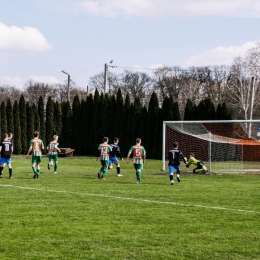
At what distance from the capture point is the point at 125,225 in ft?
38.4

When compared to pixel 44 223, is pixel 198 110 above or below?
above

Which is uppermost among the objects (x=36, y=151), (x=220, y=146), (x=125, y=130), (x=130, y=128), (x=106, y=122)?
(x=106, y=122)

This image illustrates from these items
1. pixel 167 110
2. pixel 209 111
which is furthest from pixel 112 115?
pixel 209 111

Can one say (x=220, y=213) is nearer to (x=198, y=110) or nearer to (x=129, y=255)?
(x=129, y=255)

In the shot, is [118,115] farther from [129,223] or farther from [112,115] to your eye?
[129,223]

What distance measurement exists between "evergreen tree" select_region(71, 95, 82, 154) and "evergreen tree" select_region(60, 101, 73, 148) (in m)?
0.43

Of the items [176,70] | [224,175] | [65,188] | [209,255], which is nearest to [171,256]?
[209,255]

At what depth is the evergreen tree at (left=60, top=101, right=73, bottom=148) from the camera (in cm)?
5675

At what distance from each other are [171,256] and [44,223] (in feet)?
12.8

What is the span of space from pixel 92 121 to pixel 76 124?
2.05 meters

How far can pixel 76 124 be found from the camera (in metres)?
56.5

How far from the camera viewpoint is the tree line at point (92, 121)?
5044 centimetres

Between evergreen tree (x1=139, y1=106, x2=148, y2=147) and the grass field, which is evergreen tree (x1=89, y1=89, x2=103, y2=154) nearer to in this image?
evergreen tree (x1=139, y1=106, x2=148, y2=147)

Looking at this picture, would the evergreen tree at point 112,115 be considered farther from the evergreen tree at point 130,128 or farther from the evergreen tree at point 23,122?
the evergreen tree at point 23,122
